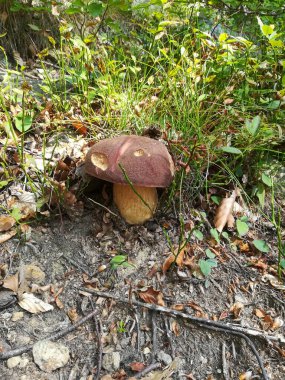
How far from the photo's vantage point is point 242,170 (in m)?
2.12

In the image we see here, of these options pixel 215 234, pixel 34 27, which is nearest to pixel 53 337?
pixel 215 234

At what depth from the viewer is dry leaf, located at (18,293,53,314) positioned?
145 cm

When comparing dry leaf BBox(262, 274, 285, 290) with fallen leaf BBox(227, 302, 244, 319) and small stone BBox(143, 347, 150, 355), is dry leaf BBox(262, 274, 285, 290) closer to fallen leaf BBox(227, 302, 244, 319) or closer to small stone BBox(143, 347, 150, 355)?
fallen leaf BBox(227, 302, 244, 319)

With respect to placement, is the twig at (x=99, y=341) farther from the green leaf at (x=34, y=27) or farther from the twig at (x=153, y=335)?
the green leaf at (x=34, y=27)

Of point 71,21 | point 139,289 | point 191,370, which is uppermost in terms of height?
point 71,21

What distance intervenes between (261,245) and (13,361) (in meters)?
1.35

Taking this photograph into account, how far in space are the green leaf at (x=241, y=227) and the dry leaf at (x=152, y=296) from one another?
23.9 inches

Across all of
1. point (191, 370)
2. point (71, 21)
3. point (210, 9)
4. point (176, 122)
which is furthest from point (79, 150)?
point (210, 9)

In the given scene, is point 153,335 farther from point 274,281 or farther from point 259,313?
point 274,281

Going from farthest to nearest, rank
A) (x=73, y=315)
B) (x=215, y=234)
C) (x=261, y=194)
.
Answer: (x=261, y=194), (x=215, y=234), (x=73, y=315)

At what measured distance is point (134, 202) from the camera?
182 centimetres

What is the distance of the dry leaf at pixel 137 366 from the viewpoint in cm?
132

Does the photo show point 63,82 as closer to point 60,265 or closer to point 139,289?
point 60,265

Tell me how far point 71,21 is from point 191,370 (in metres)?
3.09
